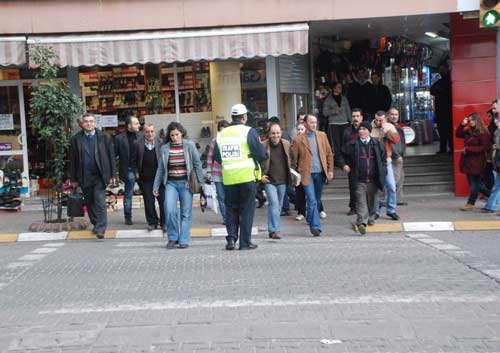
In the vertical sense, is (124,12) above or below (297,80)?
above

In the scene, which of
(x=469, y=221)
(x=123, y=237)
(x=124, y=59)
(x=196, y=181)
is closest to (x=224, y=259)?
(x=196, y=181)

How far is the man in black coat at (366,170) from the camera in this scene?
11703 mm

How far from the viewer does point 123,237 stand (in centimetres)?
1231

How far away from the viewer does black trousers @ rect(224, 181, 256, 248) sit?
399 inches

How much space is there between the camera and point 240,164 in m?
10.1

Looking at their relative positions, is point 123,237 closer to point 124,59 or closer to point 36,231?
point 36,231

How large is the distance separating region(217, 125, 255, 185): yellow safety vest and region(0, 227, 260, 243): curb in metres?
2.42

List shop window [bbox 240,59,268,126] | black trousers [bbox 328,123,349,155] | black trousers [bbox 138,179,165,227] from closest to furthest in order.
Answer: black trousers [bbox 138,179,165,227] < shop window [bbox 240,59,268,126] < black trousers [bbox 328,123,349,155]

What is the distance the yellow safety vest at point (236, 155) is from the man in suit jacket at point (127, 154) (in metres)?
2.95

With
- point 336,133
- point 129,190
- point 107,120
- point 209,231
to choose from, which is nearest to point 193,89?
point 107,120

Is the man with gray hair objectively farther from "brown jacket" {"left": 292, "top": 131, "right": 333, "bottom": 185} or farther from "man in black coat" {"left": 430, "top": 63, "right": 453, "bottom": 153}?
"man in black coat" {"left": 430, "top": 63, "right": 453, "bottom": 153}

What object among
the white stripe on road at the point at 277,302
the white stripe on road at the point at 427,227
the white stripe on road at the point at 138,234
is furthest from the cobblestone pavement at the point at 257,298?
the white stripe on road at the point at 427,227

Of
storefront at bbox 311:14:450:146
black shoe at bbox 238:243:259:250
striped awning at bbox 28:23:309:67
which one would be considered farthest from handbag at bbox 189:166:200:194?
storefront at bbox 311:14:450:146

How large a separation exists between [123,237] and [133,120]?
2037 mm
